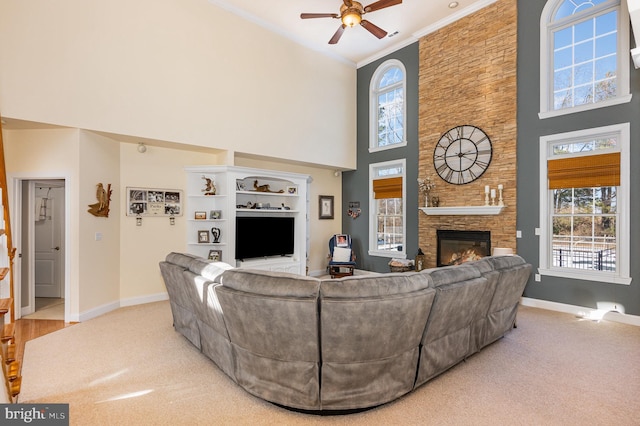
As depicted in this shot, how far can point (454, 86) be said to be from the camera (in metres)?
5.83

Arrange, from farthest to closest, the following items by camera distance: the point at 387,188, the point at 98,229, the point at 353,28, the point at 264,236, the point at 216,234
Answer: the point at 387,188
the point at 353,28
the point at 264,236
the point at 216,234
the point at 98,229

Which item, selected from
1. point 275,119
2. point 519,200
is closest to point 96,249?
point 275,119

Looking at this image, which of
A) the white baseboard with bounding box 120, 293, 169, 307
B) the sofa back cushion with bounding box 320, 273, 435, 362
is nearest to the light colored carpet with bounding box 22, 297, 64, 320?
the white baseboard with bounding box 120, 293, 169, 307

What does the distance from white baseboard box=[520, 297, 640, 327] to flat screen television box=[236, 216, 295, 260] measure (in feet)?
14.3

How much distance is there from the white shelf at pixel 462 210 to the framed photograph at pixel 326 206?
2319 millimetres

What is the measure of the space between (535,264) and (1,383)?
A: 236 inches

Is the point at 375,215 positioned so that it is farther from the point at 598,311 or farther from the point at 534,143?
the point at 598,311

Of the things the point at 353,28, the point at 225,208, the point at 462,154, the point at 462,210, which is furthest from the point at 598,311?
the point at 353,28

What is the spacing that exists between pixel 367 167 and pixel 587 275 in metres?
4.38

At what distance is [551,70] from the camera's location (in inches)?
190

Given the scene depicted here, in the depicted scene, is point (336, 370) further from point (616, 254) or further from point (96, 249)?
point (616, 254)

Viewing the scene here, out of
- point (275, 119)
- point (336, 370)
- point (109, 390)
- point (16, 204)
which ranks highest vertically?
point (275, 119)

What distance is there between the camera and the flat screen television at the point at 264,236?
562 cm

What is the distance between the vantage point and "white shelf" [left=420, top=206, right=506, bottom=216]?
5160mm
